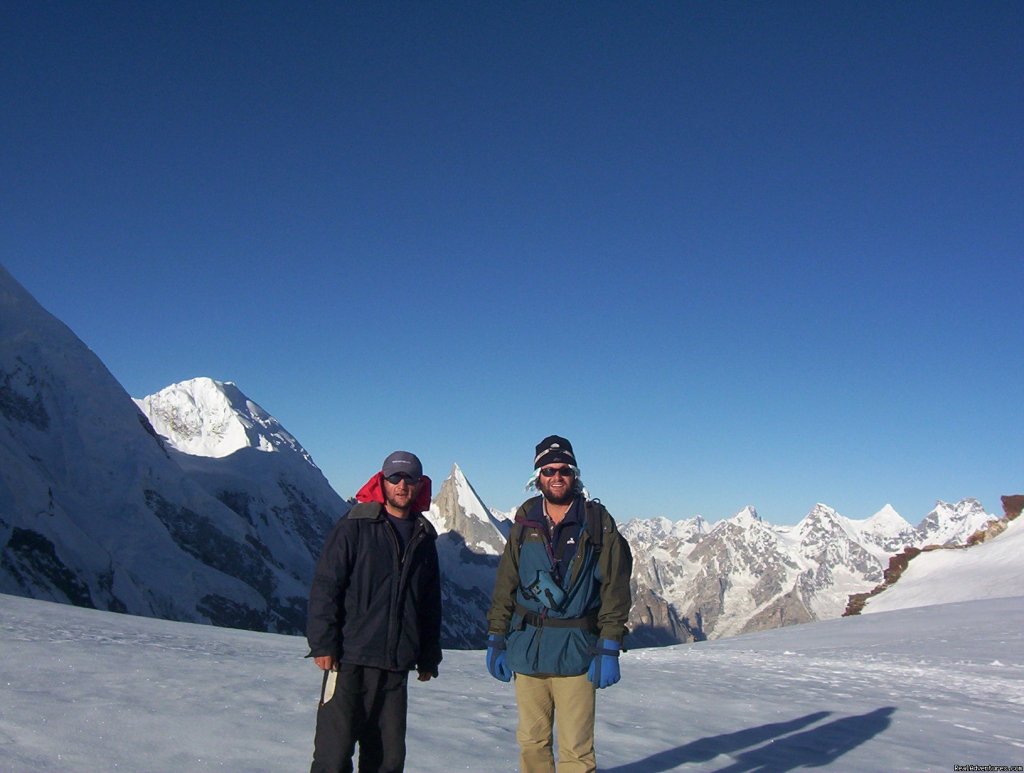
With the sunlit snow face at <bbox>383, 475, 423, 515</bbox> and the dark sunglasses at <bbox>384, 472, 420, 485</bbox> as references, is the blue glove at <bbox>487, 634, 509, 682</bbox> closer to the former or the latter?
the sunlit snow face at <bbox>383, 475, 423, 515</bbox>

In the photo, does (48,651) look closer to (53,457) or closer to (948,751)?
(948,751)

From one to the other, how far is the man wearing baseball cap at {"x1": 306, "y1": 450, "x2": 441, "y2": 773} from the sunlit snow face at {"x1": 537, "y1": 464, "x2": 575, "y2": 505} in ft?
3.47

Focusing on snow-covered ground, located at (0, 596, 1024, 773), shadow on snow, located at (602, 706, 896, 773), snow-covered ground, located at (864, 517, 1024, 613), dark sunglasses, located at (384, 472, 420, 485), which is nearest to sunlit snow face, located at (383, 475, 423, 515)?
dark sunglasses, located at (384, 472, 420, 485)

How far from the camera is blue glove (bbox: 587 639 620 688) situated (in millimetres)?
5746

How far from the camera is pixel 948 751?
812 cm

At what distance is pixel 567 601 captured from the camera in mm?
5977

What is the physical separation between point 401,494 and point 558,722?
222 cm

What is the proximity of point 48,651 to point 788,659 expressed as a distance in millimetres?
14232

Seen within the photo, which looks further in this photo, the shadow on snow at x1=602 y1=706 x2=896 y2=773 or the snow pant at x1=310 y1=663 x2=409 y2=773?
the shadow on snow at x1=602 y1=706 x2=896 y2=773

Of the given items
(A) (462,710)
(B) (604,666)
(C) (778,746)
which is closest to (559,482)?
(B) (604,666)

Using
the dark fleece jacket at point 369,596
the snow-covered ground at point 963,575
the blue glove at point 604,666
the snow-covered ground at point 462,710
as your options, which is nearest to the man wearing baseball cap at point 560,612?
the blue glove at point 604,666

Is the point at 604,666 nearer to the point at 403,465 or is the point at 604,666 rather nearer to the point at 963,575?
the point at 403,465

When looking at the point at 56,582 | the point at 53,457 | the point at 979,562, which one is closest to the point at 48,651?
the point at 979,562

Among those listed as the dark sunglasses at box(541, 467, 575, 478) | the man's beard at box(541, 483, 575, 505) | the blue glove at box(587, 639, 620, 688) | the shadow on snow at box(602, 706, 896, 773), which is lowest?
the shadow on snow at box(602, 706, 896, 773)
